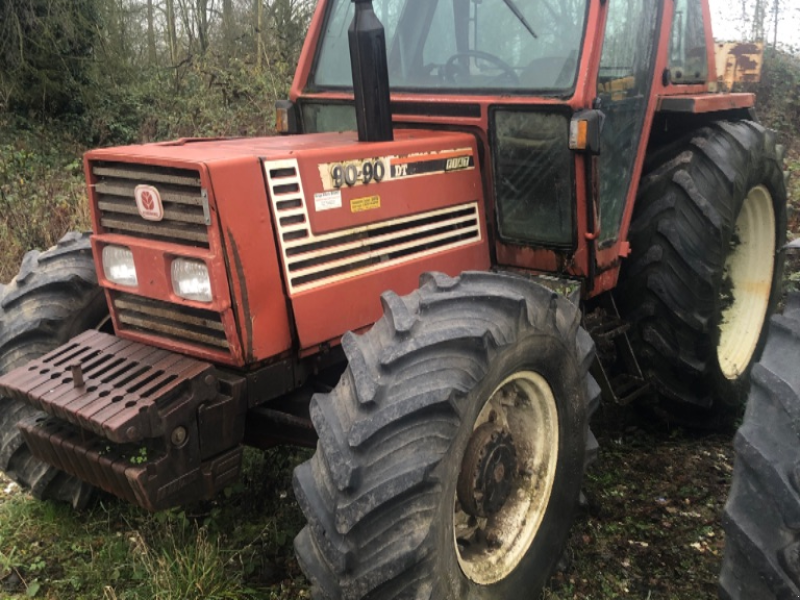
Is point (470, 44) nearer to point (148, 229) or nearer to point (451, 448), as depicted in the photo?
point (148, 229)

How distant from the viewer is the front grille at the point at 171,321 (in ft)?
8.61

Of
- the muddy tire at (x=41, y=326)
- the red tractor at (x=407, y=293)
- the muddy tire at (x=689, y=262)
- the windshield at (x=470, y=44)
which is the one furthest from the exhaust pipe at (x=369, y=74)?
the muddy tire at (x=689, y=262)

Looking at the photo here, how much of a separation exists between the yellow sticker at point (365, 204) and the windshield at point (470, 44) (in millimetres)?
800

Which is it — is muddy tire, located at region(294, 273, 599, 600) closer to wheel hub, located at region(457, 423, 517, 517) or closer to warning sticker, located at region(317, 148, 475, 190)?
wheel hub, located at region(457, 423, 517, 517)

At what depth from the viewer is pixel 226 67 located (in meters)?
14.1

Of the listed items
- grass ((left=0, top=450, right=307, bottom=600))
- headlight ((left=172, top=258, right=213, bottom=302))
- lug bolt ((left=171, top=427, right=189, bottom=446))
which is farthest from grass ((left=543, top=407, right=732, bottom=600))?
headlight ((left=172, top=258, right=213, bottom=302))

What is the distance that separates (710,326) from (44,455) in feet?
9.99

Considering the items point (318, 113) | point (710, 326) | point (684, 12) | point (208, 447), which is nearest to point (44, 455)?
point (208, 447)

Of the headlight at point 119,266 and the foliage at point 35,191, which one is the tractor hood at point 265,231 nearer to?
the headlight at point 119,266

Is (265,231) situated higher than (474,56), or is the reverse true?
(474,56)

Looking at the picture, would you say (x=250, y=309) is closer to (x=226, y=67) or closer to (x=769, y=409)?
(x=769, y=409)

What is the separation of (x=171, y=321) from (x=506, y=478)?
1319 millimetres

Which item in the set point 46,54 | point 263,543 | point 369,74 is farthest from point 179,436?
point 46,54

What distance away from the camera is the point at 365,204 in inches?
114
